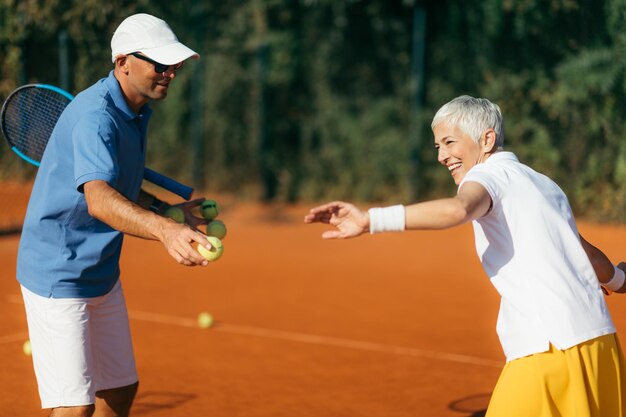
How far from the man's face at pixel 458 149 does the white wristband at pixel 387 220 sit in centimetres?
46

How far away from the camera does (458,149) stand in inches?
136

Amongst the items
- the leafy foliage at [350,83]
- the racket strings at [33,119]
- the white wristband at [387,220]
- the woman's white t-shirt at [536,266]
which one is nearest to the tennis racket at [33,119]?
the racket strings at [33,119]

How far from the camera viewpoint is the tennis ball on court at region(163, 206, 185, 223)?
4.23 metres

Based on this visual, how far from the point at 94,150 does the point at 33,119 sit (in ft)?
5.01

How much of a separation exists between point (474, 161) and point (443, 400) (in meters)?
2.84

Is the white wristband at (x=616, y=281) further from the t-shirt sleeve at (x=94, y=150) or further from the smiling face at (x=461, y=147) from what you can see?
the t-shirt sleeve at (x=94, y=150)

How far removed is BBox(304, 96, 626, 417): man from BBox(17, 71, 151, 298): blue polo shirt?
1.03m

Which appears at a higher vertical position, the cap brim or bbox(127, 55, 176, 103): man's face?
the cap brim

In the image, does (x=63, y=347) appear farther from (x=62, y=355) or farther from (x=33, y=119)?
(x=33, y=119)

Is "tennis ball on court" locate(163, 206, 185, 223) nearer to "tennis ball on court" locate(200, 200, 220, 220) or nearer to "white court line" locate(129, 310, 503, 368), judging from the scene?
"tennis ball on court" locate(200, 200, 220, 220)

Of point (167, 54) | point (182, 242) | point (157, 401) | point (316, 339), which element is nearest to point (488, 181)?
point (182, 242)

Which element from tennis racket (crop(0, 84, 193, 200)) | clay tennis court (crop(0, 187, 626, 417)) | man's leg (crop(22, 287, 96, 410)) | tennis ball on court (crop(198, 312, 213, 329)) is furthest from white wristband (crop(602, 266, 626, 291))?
tennis ball on court (crop(198, 312, 213, 329))

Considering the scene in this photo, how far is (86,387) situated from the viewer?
12.6ft

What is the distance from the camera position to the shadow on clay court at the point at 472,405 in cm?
570
